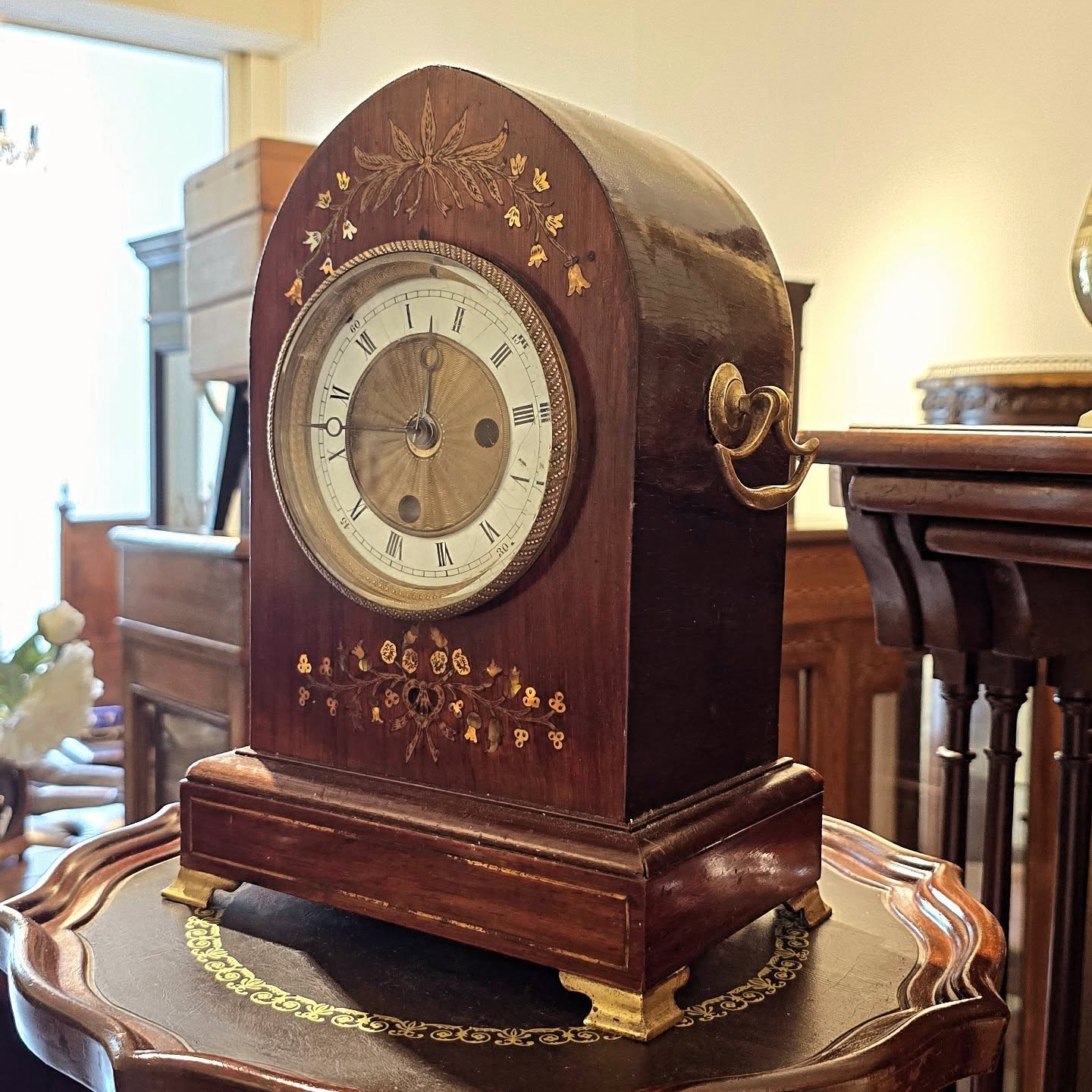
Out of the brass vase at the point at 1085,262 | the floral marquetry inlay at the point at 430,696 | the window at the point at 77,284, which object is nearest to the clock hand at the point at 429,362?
the floral marquetry inlay at the point at 430,696

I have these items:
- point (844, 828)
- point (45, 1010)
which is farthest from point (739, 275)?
point (45, 1010)

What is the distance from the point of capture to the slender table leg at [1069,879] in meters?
1.12

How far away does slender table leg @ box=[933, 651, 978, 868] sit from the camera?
1196mm

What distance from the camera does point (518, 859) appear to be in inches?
31.1

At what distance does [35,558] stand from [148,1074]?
15.5 feet

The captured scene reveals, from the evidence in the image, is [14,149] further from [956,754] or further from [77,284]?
[956,754]

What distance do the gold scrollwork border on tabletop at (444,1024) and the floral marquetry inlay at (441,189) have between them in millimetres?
454

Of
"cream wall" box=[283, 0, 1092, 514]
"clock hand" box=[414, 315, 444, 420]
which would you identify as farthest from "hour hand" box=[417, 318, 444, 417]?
"cream wall" box=[283, 0, 1092, 514]

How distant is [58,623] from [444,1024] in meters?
1.36

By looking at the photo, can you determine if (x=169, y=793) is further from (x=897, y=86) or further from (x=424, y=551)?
(x=897, y=86)

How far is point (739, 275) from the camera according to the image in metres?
0.86

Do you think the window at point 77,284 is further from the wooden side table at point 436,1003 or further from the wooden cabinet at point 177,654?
the wooden side table at point 436,1003

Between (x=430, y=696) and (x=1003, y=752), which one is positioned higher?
(x=430, y=696)

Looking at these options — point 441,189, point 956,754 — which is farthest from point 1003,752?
point 441,189
